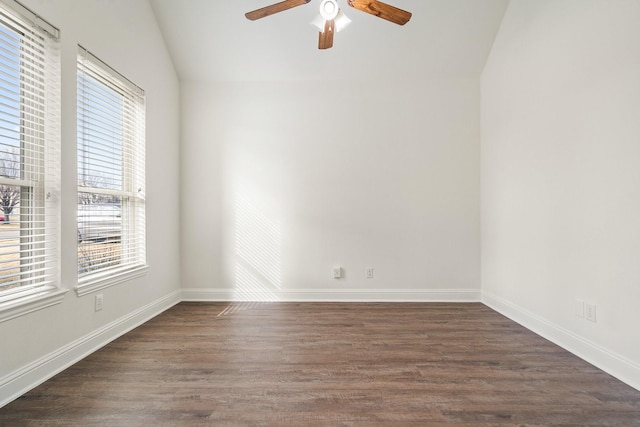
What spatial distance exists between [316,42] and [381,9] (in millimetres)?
1315

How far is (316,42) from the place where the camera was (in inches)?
125

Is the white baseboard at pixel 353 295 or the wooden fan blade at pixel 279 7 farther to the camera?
the white baseboard at pixel 353 295

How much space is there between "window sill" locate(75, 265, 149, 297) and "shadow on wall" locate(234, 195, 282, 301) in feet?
3.37

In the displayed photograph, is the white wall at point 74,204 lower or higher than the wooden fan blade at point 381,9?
lower

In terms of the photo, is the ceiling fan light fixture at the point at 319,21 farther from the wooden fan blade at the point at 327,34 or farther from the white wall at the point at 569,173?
the white wall at the point at 569,173

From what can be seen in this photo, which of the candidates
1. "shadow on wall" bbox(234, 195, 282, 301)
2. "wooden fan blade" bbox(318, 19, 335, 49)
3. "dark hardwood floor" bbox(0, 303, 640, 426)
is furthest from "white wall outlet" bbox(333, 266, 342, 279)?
"wooden fan blade" bbox(318, 19, 335, 49)

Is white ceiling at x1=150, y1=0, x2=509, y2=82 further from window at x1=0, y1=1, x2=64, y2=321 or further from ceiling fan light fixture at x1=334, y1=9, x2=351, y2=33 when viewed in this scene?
window at x1=0, y1=1, x2=64, y2=321

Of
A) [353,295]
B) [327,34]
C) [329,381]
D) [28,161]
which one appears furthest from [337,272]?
[28,161]

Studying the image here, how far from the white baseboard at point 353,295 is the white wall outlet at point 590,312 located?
1.39 meters

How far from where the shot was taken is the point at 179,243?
3.53 meters

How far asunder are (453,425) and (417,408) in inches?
7.1

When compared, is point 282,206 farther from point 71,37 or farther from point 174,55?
point 71,37

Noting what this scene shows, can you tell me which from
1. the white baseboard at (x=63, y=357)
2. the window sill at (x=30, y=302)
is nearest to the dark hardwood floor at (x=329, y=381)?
the white baseboard at (x=63, y=357)

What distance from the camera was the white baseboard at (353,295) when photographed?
350 cm
